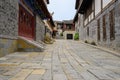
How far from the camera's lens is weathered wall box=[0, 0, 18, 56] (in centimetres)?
894

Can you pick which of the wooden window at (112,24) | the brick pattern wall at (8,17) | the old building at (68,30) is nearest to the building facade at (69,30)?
the old building at (68,30)

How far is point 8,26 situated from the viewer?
387 inches

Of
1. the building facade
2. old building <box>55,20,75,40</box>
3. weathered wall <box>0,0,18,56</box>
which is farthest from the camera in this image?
old building <box>55,20,75,40</box>

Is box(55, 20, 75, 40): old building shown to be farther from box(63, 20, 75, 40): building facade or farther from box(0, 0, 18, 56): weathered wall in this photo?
box(0, 0, 18, 56): weathered wall

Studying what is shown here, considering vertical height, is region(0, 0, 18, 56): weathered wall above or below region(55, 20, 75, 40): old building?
below

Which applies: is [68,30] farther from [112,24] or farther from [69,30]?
[112,24]

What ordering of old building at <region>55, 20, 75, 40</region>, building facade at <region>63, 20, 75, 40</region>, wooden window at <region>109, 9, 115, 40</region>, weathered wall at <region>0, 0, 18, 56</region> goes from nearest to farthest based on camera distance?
1. weathered wall at <region>0, 0, 18, 56</region>
2. wooden window at <region>109, 9, 115, 40</region>
3. building facade at <region>63, 20, 75, 40</region>
4. old building at <region>55, 20, 75, 40</region>

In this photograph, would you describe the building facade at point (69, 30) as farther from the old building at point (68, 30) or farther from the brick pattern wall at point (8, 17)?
the brick pattern wall at point (8, 17)

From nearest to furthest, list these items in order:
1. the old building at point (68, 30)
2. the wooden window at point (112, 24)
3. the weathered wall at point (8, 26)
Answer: the weathered wall at point (8, 26) < the wooden window at point (112, 24) < the old building at point (68, 30)

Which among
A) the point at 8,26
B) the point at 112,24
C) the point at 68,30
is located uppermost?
A: the point at 68,30

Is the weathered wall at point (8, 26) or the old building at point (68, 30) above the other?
the old building at point (68, 30)

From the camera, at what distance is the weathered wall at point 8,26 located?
29.3 ft

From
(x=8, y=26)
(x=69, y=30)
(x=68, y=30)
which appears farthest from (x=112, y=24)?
(x=69, y=30)

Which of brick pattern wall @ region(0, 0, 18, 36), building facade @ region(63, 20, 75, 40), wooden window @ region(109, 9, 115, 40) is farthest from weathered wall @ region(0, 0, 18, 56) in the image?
building facade @ region(63, 20, 75, 40)
